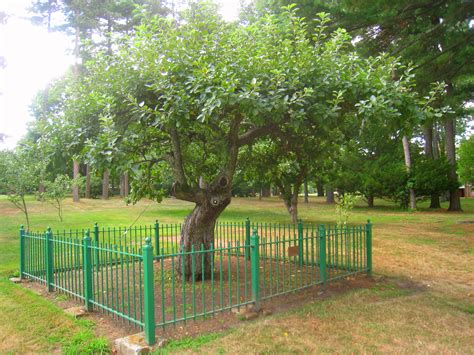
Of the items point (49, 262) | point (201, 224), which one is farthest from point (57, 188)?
point (201, 224)

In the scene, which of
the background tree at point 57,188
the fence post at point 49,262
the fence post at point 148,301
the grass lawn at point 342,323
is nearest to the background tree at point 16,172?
the background tree at point 57,188

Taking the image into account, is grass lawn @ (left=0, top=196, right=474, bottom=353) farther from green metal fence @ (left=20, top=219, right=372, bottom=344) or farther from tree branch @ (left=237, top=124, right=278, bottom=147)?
Result: tree branch @ (left=237, top=124, right=278, bottom=147)

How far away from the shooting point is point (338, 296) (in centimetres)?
658

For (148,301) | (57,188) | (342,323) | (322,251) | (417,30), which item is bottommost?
(342,323)

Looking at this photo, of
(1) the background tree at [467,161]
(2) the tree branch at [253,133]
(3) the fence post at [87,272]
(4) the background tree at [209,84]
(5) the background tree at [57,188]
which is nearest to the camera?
(4) the background tree at [209,84]

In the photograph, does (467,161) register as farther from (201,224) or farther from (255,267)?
(255,267)

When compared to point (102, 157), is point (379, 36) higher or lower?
higher

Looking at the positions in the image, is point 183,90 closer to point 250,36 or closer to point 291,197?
point 250,36

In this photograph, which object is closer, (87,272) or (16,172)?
(87,272)

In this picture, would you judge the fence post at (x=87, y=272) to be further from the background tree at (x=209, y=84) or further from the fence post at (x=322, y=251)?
the fence post at (x=322, y=251)

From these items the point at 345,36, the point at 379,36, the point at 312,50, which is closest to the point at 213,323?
the point at 312,50

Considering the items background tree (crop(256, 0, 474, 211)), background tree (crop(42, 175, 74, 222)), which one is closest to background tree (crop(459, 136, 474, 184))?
background tree (crop(256, 0, 474, 211))

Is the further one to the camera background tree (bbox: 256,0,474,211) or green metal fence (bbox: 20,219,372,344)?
background tree (bbox: 256,0,474,211)

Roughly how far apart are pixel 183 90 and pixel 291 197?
37.8ft
